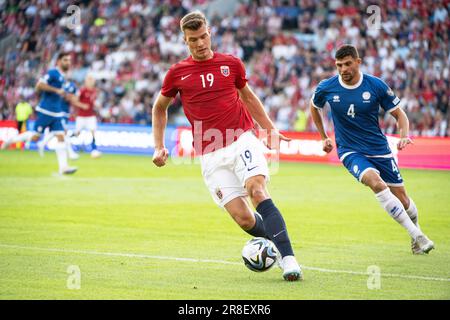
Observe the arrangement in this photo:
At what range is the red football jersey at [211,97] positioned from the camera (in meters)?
9.02

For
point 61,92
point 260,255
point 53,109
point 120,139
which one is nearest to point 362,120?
point 260,255

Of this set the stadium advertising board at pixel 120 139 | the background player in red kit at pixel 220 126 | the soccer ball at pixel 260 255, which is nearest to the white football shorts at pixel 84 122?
the stadium advertising board at pixel 120 139

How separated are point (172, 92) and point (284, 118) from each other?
22.4 meters

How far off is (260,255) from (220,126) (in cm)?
134

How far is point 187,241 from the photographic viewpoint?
11594 millimetres

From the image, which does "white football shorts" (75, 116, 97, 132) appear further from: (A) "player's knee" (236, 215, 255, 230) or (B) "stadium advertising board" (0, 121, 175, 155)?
A: (A) "player's knee" (236, 215, 255, 230)

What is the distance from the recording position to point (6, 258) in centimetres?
987

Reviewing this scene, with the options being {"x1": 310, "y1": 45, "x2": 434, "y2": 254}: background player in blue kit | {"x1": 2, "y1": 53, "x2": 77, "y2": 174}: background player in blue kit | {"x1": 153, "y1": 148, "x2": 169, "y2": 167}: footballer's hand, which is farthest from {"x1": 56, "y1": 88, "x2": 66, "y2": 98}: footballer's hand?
{"x1": 153, "y1": 148, "x2": 169, "y2": 167}: footballer's hand

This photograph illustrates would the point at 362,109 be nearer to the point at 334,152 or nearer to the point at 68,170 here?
the point at 68,170

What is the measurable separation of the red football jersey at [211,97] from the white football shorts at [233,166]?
0.30 feet

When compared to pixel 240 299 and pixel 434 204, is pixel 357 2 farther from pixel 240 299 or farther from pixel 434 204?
pixel 240 299

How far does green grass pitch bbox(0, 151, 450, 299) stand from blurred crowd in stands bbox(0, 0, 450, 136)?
30.0ft

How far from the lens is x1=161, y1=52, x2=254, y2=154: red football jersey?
902cm

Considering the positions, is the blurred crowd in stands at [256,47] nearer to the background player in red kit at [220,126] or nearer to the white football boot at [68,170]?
the white football boot at [68,170]
